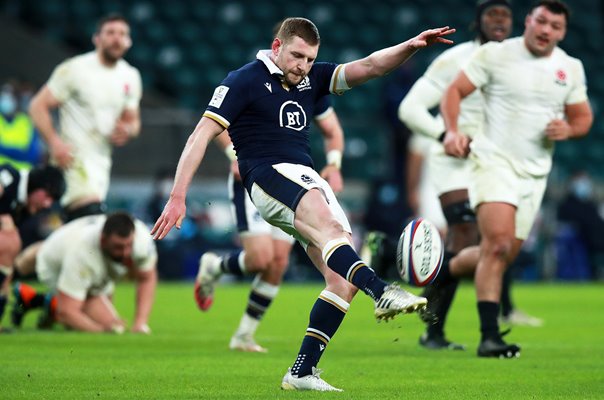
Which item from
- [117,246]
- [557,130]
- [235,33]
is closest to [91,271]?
[117,246]

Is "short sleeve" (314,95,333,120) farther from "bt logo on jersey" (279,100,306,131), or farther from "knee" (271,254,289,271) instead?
"bt logo on jersey" (279,100,306,131)

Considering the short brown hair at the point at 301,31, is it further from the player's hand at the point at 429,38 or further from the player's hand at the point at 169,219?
the player's hand at the point at 169,219

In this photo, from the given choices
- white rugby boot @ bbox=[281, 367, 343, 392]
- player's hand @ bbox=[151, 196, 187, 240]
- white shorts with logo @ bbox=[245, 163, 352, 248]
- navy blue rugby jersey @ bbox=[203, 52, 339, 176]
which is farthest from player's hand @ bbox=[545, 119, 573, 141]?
player's hand @ bbox=[151, 196, 187, 240]

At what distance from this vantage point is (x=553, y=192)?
2047cm

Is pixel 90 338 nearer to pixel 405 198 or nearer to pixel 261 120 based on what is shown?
pixel 261 120

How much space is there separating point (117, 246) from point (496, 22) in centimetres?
346

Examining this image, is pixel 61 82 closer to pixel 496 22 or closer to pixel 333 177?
pixel 333 177

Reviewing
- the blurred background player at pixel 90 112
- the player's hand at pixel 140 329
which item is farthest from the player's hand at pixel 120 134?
the player's hand at pixel 140 329

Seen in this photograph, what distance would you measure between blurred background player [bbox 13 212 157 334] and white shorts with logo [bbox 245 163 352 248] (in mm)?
3707

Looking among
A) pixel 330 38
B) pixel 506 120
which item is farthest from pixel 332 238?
pixel 330 38

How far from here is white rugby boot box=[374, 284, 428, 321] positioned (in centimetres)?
546

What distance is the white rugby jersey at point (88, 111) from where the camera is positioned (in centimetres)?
1133

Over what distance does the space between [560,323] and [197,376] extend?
225 inches

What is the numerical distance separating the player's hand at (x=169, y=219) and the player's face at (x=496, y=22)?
4.19m
